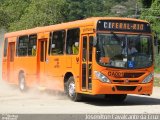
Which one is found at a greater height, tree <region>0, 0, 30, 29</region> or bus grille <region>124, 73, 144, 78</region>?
tree <region>0, 0, 30, 29</region>

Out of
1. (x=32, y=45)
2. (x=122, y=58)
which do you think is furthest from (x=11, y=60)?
(x=122, y=58)

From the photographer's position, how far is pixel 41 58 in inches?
877

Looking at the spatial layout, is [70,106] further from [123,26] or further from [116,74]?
[123,26]

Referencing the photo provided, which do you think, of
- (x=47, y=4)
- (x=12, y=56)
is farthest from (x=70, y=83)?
(x=47, y=4)

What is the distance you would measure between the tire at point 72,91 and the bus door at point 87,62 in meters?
0.76

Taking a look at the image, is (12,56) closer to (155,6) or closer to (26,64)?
(26,64)

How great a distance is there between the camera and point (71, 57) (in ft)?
61.4

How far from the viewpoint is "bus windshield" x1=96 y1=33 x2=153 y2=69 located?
1705cm

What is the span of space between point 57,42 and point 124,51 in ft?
12.5

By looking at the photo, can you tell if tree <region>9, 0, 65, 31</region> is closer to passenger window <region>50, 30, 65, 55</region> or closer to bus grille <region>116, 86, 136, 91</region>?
passenger window <region>50, 30, 65, 55</region>

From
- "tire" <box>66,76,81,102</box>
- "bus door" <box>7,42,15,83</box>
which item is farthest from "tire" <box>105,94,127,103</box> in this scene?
"bus door" <box>7,42,15,83</box>

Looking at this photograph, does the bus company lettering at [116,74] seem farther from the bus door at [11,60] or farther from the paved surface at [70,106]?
the bus door at [11,60]

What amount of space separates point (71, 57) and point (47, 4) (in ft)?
132

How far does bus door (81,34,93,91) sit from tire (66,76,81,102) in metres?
0.76
